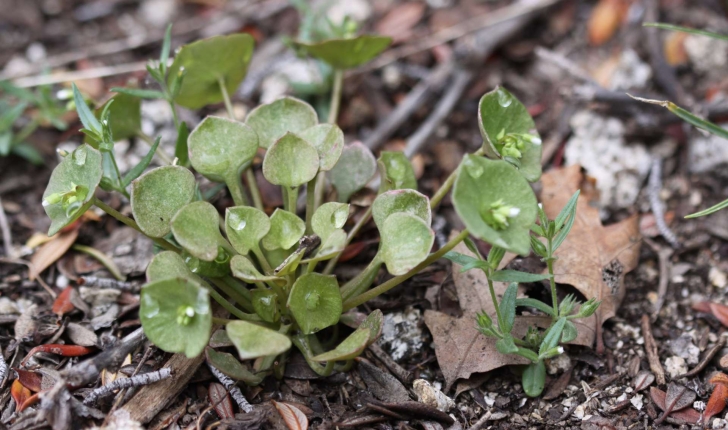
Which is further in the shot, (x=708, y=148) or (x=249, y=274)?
(x=708, y=148)

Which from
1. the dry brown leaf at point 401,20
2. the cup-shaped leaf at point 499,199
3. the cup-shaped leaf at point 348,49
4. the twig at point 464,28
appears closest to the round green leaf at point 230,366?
the cup-shaped leaf at point 499,199

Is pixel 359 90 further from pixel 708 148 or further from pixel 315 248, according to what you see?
pixel 708 148

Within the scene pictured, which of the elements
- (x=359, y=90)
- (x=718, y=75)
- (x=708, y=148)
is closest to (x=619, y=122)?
(x=708, y=148)

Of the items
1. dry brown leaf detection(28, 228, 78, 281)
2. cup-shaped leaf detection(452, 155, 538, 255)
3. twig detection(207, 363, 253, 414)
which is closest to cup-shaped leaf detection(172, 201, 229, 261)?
twig detection(207, 363, 253, 414)

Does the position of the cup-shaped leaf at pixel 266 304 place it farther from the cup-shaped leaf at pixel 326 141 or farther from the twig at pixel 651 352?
the twig at pixel 651 352

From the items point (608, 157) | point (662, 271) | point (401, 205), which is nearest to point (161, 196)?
point (401, 205)

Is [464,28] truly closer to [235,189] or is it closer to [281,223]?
[235,189]

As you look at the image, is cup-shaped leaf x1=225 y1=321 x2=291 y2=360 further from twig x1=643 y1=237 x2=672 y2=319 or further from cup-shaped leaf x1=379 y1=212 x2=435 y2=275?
twig x1=643 y1=237 x2=672 y2=319

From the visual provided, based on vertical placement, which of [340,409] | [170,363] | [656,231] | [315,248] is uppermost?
[315,248]
